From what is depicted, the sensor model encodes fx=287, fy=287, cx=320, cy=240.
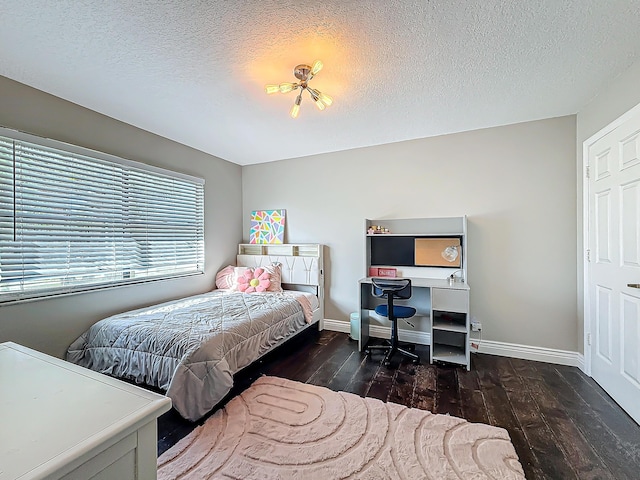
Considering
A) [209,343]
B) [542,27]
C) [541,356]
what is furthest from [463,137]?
[209,343]

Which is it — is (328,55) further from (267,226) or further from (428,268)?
(267,226)

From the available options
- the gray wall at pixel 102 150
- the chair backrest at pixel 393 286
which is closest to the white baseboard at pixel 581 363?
the chair backrest at pixel 393 286

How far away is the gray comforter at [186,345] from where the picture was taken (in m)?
2.01

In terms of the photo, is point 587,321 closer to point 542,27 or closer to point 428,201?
point 428,201

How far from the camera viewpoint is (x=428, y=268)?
3365 mm

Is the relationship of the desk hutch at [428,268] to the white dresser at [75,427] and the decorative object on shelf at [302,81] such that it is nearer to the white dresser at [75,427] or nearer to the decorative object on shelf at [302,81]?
the decorative object on shelf at [302,81]

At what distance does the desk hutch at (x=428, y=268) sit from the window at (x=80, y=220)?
2381mm

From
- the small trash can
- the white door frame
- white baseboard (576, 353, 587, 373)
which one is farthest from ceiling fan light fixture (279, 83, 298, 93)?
white baseboard (576, 353, 587, 373)

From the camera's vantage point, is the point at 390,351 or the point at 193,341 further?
the point at 390,351

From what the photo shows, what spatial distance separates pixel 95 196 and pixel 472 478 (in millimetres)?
3564

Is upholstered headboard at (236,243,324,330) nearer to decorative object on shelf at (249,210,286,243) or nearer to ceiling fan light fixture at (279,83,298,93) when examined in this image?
decorative object on shelf at (249,210,286,243)

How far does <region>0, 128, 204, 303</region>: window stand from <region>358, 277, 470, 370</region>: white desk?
7.71ft

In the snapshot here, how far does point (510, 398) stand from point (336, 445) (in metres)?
1.50

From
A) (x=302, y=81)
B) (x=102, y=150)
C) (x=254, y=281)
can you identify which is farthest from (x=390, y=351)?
(x=102, y=150)
